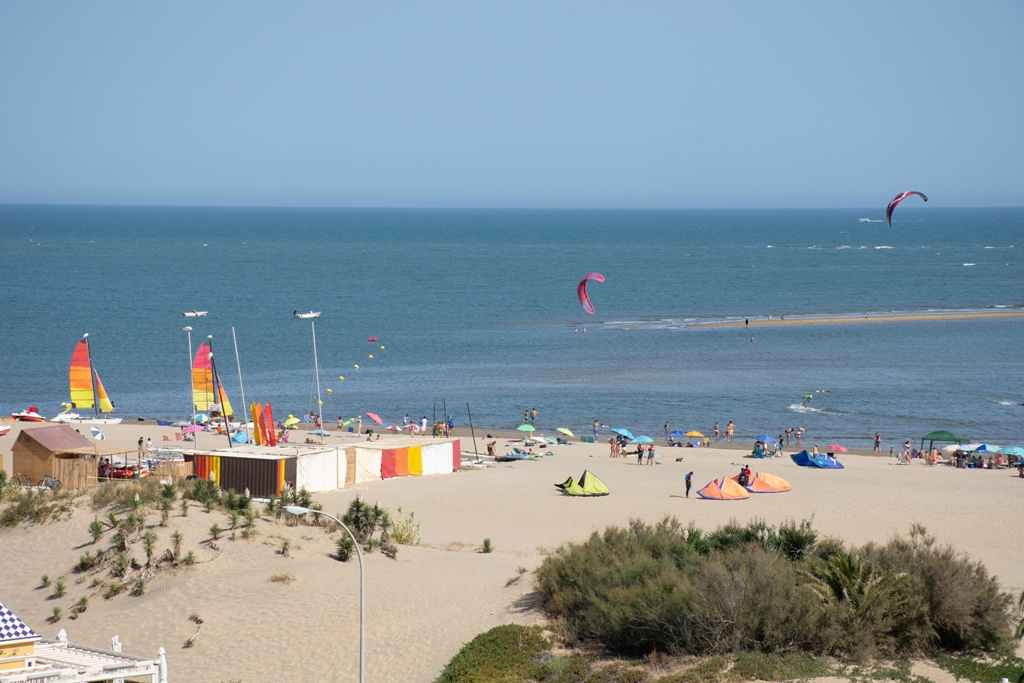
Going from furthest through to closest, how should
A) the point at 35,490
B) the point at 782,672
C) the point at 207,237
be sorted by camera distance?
the point at 207,237 → the point at 35,490 → the point at 782,672

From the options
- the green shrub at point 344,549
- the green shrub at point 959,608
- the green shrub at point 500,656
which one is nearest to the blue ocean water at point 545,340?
the green shrub at point 344,549

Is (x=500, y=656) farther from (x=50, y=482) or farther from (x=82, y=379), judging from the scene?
(x=82, y=379)

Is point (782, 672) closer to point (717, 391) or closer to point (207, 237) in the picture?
point (717, 391)

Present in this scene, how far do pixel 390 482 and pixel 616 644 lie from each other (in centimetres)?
1467

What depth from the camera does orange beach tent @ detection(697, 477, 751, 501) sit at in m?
27.3

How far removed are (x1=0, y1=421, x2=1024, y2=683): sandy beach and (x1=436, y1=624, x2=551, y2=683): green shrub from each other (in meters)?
0.42

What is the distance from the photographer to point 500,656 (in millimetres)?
14852

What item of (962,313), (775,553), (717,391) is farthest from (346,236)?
(775,553)

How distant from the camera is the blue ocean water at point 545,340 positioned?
45281mm

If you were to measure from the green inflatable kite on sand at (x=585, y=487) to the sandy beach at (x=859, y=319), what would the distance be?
1745 inches

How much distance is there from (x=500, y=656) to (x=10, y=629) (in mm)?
6271

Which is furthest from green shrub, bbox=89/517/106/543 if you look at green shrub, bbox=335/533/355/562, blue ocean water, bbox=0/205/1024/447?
blue ocean water, bbox=0/205/1024/447

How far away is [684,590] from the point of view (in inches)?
567

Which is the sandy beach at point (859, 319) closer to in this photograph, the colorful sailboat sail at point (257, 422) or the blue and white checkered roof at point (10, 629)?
the colorful sailboat sail at point (257, 422)
